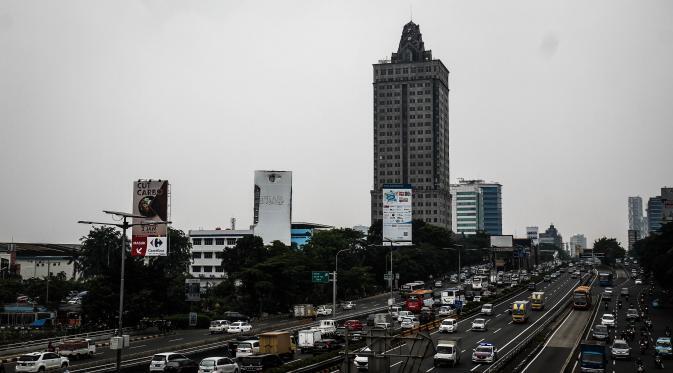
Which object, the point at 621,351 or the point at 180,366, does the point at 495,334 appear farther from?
the point at 180,366

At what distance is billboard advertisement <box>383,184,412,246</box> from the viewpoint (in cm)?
11594

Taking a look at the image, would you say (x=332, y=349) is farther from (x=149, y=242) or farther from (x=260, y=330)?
(x=149, y=242)

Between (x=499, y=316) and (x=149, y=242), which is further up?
(x=149, y=242)

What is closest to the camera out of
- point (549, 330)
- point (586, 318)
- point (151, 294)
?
point (549, 330)

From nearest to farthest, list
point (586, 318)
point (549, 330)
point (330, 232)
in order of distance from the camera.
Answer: point (549, 330) < point (586, 318) < point (330, 232)

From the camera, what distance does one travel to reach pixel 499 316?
88812 mm

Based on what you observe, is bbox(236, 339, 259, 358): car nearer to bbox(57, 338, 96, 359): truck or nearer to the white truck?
the white truck

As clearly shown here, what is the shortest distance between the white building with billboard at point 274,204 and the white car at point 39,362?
96889 millimetres

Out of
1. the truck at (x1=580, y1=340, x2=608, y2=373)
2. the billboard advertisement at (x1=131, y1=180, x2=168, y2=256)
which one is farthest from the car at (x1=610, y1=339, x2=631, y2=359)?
the billboard advertisement at (x1=131, y1=180, x2=168, y2=256)

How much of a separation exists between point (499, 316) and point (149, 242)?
4704cm

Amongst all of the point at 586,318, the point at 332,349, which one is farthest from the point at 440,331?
the point at 586,318

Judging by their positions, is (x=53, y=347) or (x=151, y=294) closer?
(x=53, y=347)

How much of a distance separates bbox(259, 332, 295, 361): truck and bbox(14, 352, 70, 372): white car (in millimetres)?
14278

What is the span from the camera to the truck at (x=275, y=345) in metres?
51.0
